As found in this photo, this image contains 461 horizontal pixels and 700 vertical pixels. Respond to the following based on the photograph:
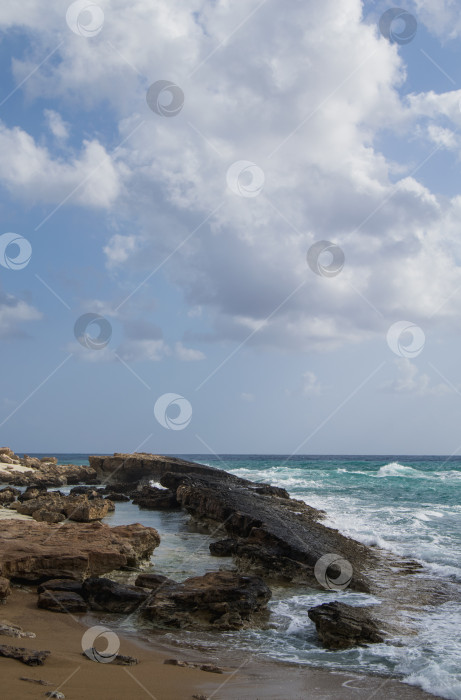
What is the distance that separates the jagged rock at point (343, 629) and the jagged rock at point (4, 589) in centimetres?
462

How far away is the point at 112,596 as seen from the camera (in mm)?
8477

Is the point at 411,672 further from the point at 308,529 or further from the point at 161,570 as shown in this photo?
the point at 308,529

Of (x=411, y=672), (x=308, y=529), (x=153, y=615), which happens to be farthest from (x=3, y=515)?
(x=411, y=672)

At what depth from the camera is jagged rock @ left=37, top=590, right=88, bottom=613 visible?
8208 mm

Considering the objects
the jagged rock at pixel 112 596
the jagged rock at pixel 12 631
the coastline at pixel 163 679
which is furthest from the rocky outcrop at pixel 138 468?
the coastline at pixel 163 679

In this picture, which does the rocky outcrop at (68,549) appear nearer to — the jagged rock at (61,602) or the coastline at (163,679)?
the jagged rock at (61,602)

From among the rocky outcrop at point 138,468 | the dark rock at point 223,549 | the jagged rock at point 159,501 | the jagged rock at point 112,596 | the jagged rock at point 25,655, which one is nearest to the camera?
the jagged rock at point 25,655

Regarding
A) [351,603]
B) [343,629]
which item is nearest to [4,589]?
[343,629]

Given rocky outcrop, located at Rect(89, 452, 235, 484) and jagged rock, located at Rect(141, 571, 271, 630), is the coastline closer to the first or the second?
jagged rock, located at Rect(141, 571, 271, 630)

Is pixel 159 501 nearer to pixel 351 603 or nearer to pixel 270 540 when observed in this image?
pixel 270 540

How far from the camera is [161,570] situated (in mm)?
11305

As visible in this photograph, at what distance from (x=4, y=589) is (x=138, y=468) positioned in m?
29.7

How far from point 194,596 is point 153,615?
69cm

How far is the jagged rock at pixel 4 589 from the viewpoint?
828cm
